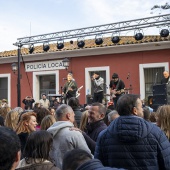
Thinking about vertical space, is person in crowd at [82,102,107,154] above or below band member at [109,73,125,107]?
below

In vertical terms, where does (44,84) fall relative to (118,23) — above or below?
below

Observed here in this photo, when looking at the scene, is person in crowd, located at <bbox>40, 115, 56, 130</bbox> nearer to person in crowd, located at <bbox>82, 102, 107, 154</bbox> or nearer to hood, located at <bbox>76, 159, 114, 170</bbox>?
person in crowd, located at <bbox>82, 102, 107, 154</bbox>

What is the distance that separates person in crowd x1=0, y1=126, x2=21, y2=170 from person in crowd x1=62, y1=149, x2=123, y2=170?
0.95 feet

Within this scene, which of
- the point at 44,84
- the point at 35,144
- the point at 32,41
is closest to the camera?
the point at 35,144

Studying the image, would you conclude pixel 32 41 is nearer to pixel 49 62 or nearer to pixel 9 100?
pixel 49 62

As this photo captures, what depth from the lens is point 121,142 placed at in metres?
3.07

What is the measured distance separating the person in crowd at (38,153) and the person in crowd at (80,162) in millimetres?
743

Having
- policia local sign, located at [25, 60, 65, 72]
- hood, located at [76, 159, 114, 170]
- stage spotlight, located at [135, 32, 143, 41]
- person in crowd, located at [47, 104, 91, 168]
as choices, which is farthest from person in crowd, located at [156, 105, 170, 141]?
policia local sign, located at [25, 60, 65, 72]

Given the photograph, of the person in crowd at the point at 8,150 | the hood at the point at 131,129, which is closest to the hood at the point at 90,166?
the person in crowd at the point at 8,150

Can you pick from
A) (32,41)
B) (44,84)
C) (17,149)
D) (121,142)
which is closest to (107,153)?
(121,142)

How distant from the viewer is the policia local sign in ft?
65.4

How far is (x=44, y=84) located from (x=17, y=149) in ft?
63.3

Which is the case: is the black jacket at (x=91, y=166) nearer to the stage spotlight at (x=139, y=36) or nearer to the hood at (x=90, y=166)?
the hood at (x=90, y=166)

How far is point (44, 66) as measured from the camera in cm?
2052
